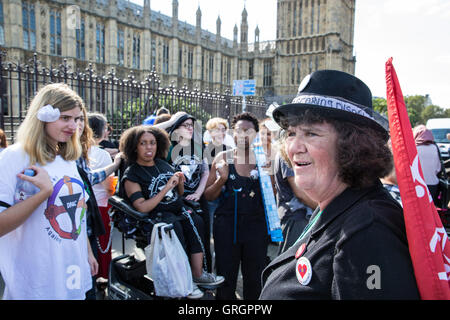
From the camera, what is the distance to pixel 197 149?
400 cm

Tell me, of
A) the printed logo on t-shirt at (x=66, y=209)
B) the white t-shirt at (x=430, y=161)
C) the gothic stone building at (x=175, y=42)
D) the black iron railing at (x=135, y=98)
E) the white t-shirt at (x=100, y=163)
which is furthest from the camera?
the gothic stone building at (x=175, y=42)

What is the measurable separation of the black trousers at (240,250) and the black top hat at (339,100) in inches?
76.0

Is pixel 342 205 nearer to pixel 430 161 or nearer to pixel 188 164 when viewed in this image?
pixel 188 164

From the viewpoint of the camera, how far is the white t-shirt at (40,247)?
5.80 feet

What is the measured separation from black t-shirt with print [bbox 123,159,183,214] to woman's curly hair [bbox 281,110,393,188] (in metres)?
2.04

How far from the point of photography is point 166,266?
2469 mm

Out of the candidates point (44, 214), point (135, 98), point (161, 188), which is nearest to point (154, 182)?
point (161, 188)

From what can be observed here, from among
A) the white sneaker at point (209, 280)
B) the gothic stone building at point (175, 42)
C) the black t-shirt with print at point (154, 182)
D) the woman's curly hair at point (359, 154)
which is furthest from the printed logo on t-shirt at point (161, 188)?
the gothic stone building at point (175, 42)

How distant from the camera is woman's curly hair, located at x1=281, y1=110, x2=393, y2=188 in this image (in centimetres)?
109

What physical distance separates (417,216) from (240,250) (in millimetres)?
2377

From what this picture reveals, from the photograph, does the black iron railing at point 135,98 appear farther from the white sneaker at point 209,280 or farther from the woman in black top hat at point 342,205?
the woman in black top hat at point 342,205

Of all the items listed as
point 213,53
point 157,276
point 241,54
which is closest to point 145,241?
point 157,276
